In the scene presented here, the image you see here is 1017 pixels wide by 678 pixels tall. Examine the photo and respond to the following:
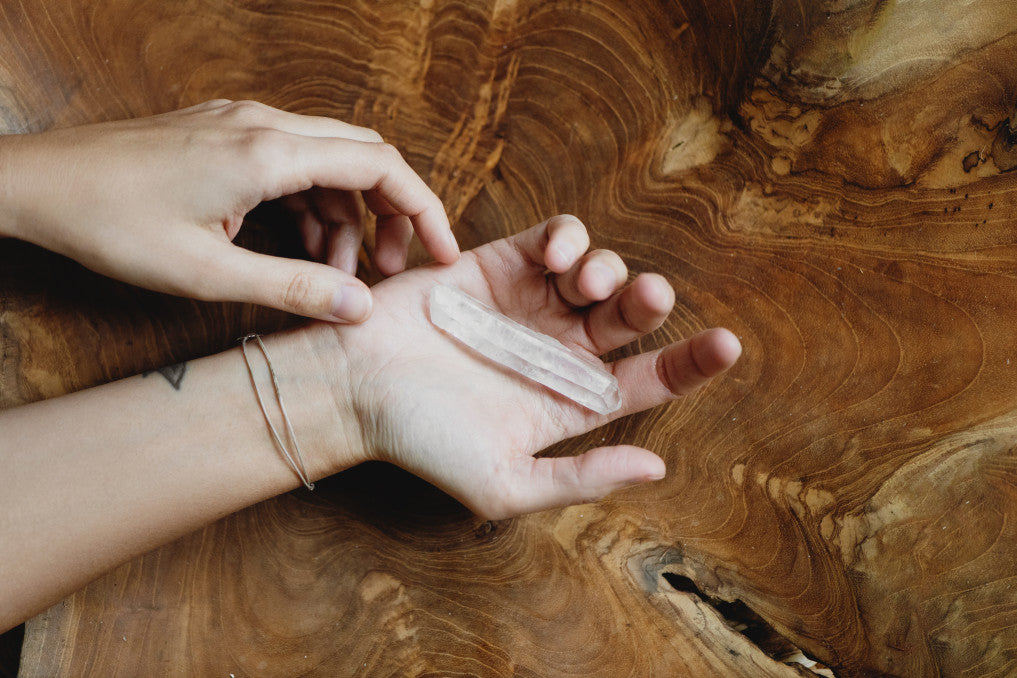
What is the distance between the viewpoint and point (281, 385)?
129 centimetres

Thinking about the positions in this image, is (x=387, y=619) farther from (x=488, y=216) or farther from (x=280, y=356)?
(x=488, y=216)

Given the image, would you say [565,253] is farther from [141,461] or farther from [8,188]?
[8,188]

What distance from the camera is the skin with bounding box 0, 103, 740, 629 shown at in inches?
44.1

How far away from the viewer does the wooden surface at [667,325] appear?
119cm

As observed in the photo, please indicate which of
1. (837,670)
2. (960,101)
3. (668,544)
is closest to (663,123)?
(960,101)

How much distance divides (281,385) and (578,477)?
0.57 m

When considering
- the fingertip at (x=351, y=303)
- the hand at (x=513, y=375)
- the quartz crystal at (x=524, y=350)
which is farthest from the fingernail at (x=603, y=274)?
the fingertip at (x=351, y=303)

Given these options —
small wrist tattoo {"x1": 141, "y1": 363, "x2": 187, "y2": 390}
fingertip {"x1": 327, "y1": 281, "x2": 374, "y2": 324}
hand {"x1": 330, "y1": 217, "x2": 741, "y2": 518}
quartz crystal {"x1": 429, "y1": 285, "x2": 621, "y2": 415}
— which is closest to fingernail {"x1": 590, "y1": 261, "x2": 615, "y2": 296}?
hand {"x1": 330, "y1": 217, "x2": 741, "y2": 518}

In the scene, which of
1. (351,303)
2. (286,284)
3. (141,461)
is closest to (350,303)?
(351,303)

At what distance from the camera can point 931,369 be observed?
3.94 ft

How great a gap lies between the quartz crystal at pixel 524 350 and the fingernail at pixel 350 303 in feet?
0.45

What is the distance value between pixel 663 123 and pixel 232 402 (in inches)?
36.9

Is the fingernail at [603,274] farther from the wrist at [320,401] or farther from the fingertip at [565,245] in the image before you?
the wrist at [320,401]

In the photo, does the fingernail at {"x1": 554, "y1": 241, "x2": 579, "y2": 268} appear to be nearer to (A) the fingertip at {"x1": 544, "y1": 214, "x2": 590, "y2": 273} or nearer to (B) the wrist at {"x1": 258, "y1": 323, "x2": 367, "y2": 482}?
(A) the fingertip at {"x1": 544, "y1": 214, "x2": 590, "y2": 273}
